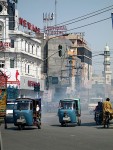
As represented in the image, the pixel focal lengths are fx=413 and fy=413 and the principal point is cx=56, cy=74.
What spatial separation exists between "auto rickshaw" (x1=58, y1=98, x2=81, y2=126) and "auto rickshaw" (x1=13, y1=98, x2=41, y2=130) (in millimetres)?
2607

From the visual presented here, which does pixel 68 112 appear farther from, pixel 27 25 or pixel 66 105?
pixel 27 25

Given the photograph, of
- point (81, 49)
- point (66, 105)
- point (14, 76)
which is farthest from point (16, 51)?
point (81, 49)

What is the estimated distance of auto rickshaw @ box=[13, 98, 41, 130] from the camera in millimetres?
25078

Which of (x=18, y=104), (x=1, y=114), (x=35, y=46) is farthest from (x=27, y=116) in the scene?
(x=35, y=46)

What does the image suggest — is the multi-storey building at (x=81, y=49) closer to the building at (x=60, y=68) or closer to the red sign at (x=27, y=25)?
the building at (x=60, y=68)

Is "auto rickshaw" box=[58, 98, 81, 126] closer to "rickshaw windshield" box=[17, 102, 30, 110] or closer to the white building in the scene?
"rickshaw windshield" box=[17, 102, 30, 110]

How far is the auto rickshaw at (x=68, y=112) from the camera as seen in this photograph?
2852 cm

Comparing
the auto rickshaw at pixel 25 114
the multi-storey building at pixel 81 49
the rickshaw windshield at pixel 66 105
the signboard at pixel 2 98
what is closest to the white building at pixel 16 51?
the rickshaw windshield at pixel 66 105

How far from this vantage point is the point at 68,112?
2862cm

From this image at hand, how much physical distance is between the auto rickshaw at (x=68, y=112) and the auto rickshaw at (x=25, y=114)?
2.61 m

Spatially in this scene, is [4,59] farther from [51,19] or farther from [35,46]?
[51,19]

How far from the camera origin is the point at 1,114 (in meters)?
20.5

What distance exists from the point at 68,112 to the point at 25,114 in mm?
4461

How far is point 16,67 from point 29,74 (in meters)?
4.73
